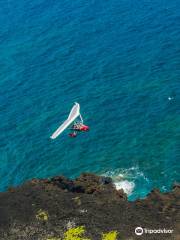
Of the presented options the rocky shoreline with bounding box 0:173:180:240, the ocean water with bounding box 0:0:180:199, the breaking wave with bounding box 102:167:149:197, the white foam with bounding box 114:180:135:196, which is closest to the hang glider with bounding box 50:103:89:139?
the ocean water with bounding box 0:0:180:199

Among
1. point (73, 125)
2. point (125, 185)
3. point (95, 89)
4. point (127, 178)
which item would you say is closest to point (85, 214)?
point (125, 185)

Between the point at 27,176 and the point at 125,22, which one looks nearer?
the point at 27,176

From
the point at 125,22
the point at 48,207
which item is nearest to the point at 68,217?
the point at 48,207

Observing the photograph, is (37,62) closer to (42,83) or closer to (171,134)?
(42,83)

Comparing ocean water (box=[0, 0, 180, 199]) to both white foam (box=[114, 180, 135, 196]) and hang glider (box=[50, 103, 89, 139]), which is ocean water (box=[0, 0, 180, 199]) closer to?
white foam (box=[114, 180, 135, 196])

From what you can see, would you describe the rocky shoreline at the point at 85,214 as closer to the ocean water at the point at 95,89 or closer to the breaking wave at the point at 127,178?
the breaking wave at the point at 127,178
